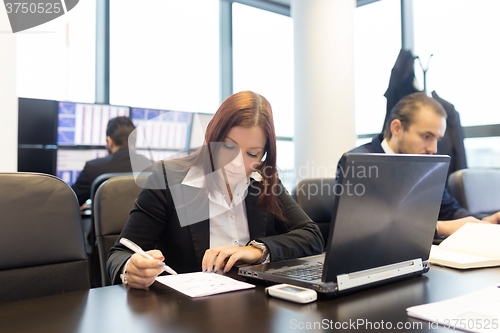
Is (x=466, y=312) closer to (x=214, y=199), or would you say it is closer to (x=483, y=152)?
(x=214, y=199)

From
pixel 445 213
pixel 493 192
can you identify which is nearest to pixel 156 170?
pixel 445 213

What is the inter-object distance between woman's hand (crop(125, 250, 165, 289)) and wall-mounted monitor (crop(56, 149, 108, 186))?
248 centimetres

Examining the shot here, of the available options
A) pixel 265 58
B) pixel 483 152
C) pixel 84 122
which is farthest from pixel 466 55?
pixel 84 122

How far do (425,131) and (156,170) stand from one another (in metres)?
1.57

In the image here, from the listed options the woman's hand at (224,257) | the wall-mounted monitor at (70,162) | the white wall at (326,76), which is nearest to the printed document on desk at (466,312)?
the woman's hand at (224,257)

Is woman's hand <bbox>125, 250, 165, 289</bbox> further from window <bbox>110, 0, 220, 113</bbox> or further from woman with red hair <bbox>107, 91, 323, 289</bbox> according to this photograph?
window <bbox>110, 0, 220, 113</bbox>

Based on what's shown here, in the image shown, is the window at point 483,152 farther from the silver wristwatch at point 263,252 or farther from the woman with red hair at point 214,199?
the silver wristwatch at point 263,252

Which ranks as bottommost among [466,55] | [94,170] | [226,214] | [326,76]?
[226,214]

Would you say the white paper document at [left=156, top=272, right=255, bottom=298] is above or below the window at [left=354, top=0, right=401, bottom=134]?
below

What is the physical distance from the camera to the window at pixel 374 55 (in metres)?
4.26

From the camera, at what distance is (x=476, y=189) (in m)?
2.32

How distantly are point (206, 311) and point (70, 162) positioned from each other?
2816 mm

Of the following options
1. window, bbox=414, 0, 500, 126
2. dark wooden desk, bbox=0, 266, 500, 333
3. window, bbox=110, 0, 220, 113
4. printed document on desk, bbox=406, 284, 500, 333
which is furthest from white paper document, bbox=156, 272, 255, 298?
window, bbox=110, 0, 220, 113

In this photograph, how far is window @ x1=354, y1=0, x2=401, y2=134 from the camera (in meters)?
4.26
